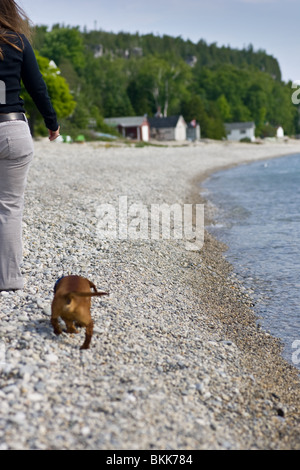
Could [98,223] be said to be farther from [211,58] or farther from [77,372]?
[211,58]

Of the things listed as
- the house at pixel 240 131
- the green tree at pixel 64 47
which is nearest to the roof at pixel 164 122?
the green tree at pixel 64 47

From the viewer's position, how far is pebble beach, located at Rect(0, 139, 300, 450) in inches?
144

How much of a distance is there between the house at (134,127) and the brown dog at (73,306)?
6661 cm

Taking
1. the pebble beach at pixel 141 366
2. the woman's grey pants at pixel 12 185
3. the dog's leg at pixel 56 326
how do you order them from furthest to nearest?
the woman's grey pants at pixel 12 185 → the dog's leg at pixel 56 326 → the pebble beach at pixel 141 366

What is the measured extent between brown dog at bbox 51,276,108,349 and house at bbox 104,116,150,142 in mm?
66607

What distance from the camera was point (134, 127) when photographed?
71.4 m

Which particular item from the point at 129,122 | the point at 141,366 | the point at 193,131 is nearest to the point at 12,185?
the point at 141,366

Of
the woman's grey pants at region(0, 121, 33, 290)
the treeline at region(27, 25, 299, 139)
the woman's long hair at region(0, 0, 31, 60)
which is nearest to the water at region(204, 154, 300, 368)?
the woman's grey pants at region(0, 121, 33, 290)

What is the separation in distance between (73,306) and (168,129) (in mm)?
71587

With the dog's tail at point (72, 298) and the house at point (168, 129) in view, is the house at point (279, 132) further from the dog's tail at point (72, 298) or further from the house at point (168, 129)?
the dog's tail at point (72, 298)

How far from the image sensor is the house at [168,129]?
73.9 meters

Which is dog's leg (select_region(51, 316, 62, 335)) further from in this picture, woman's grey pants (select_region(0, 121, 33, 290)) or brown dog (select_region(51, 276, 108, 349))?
woman's grey pants (select_region(0, 121, 33, 290))
